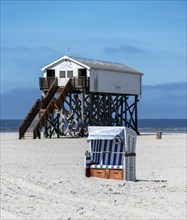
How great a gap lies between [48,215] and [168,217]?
7.00ft

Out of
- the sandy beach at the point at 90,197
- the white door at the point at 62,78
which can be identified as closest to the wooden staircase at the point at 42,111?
the white door at the point at 62,78

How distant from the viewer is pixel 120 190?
1485cm

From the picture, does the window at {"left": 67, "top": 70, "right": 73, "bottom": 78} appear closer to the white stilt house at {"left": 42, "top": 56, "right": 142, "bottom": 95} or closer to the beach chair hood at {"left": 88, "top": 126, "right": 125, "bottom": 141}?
the white stilt house at {"left": 42, "top": 56, "right": 142, "bottom": 95}

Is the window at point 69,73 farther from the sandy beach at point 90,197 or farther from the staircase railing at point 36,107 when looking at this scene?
the sandy beach at point 90,197

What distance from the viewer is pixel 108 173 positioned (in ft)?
56.4

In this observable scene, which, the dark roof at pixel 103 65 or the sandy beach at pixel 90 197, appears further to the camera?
the dark roof at pixel 103 65

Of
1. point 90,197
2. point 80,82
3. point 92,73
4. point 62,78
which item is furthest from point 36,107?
point 90,197

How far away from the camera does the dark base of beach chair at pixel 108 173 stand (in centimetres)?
1712

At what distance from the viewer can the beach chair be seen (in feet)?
56.5

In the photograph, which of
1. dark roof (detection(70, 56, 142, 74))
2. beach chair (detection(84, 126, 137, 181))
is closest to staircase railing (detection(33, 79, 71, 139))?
dark roof (detection(70, 56, 142, 74))

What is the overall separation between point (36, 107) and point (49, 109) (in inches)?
35.1

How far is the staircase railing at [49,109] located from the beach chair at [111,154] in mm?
24136

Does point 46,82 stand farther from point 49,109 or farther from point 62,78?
point 49,109

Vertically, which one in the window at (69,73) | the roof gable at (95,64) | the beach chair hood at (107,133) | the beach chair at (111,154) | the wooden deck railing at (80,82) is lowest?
the beach chair at (111,154)
